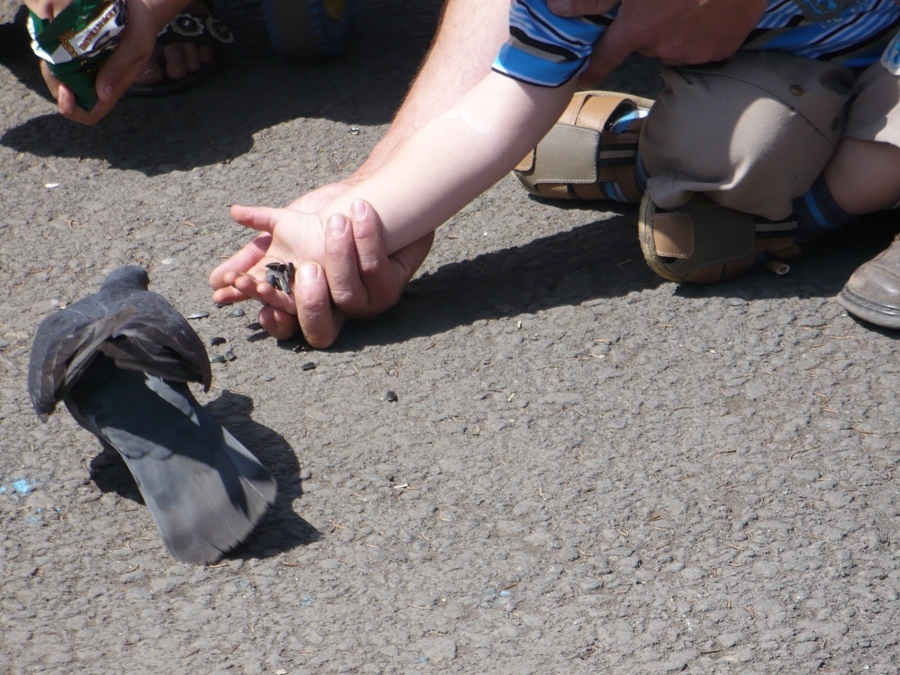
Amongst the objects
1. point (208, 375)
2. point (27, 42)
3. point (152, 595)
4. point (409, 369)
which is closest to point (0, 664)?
point (152, 595)

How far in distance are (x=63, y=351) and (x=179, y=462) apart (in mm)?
276

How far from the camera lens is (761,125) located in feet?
7.43

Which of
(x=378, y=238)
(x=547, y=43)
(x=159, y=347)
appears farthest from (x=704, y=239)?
(x=159, y=347)

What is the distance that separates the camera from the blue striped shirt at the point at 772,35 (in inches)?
86.4

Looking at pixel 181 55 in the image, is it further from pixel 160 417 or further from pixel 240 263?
pixel 160 417

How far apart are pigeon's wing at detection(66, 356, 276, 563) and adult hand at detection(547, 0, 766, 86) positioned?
1.15 meters

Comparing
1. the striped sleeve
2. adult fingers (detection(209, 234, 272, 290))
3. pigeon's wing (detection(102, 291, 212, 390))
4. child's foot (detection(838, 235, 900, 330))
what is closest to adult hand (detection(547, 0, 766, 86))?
the striped sleeve

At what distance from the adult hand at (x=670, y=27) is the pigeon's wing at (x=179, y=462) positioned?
1.15 metres

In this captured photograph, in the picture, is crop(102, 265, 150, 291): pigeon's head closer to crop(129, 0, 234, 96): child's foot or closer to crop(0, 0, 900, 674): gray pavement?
crop(0, 0, 900, 674): gray pavement

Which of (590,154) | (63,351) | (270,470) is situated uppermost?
(63,351)

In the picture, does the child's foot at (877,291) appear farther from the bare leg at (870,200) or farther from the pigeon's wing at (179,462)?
the pigeon's wing at (179,462)

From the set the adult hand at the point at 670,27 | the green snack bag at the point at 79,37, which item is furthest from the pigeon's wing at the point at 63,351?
the green snack bag at the point at 79,37

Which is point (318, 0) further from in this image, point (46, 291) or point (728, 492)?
point (728, 492)

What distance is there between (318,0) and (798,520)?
2.51m
